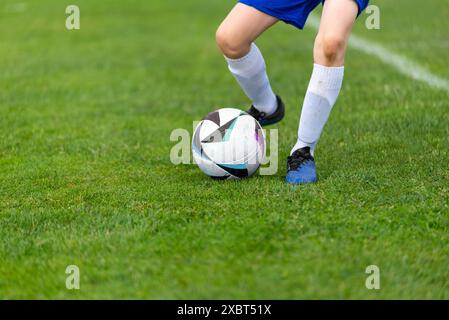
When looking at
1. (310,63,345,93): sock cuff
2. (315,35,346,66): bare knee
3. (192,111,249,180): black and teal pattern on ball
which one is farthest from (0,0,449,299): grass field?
(315,35,346,66): bare knee

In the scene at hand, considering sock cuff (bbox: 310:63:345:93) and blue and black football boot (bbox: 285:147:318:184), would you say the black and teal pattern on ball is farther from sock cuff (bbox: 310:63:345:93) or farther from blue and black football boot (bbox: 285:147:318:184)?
sock cuff (bbox: 310:63:345:93)

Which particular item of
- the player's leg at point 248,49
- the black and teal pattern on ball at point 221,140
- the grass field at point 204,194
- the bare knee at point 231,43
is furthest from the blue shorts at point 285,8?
the grass field at point 204,194

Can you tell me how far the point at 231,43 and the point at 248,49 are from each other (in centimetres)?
15

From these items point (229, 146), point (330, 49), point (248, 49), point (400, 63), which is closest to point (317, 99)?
point (330, 49)

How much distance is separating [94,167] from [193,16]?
358 inches

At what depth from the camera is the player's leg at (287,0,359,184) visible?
174 inches

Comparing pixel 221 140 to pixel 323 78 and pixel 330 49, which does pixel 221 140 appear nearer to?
pixel 323 78

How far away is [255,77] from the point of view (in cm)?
521

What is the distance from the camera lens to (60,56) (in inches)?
399

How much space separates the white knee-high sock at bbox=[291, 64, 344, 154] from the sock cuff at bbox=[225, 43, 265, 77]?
611 millimetres

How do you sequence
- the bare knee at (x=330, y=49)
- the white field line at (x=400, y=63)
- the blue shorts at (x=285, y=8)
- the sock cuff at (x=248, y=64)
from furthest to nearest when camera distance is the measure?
the white field line at (x=400, y=63)
the sock cuff at (x=248, y=64)
the blue shorts at (x=285, y=8)
the bare knee at (x=330, y=49)

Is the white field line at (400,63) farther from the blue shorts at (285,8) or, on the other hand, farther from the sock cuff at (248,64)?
the blue shorts at (285,8)

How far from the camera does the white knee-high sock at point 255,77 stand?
201 inches

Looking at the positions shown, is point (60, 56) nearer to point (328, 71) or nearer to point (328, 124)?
point (328, 124)
